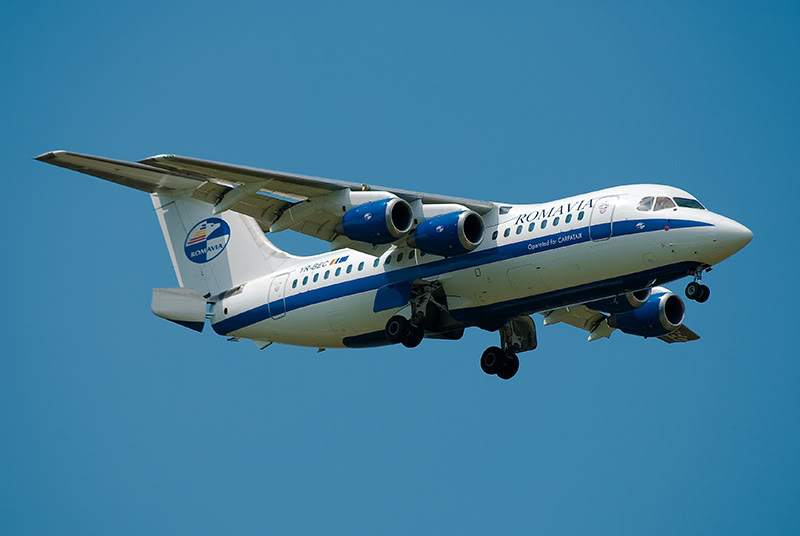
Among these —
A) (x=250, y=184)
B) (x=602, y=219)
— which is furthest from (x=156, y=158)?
(x=602, y=219)

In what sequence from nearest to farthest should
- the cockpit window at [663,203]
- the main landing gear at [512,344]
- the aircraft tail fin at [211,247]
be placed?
the cockpit window at [663,203]
the main landing gear at [512,344]
the aircraft tail fin at [211,247]

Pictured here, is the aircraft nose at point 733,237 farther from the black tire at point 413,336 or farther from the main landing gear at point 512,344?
the black tire at point 413,336

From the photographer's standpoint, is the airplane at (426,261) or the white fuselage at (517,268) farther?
the airplane at (426,261)

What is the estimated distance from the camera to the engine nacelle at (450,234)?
18.7 meters

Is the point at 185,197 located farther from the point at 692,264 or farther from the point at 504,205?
the point at 692,264

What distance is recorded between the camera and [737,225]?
57.7ft

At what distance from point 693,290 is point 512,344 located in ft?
14.1

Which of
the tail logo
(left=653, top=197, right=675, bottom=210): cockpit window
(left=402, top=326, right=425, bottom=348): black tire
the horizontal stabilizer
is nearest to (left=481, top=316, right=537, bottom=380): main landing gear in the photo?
(left=402, top=326, right=425, bottom=348): black tire

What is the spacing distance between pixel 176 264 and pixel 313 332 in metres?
3.75

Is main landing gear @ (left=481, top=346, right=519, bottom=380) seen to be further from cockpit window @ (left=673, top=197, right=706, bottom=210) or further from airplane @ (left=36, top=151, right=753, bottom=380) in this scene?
cockpit window @ (left=673, top=197, right=706, bottom=210)

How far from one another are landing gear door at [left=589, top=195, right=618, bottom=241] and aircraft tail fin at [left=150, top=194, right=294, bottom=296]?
646 cm

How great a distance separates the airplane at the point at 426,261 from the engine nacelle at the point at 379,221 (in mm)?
22

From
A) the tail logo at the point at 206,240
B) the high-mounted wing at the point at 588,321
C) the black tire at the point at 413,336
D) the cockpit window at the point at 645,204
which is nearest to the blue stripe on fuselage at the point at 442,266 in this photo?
the cockpit window at the point at 645,204

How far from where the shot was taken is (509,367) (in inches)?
842
